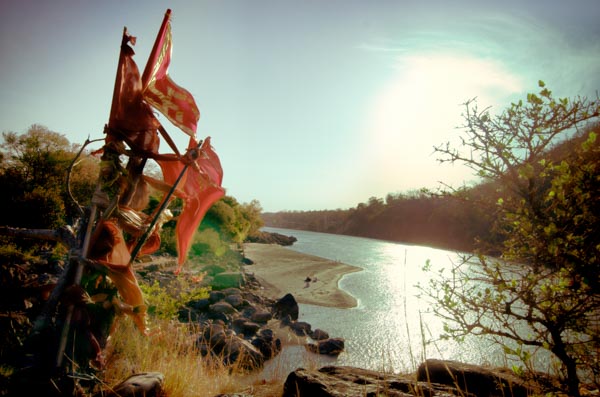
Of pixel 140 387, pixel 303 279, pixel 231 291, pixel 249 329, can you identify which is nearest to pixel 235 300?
pixel 231 291

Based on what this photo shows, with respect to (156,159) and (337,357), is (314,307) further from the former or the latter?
(156,159)

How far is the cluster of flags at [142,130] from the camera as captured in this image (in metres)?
1.33

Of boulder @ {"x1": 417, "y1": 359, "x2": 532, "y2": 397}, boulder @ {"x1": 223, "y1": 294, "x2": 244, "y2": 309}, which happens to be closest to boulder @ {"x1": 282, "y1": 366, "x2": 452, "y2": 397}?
boulder @ {"x1": 417, "y1": 359, "x2": 532, "y2": 397}

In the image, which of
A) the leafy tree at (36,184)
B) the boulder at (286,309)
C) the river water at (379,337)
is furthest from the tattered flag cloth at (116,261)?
the boulder at (286,309)

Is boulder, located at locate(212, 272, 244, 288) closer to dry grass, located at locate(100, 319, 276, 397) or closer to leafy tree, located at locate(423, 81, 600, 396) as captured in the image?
dry grass, located at locate(100, 319, 276, 397)

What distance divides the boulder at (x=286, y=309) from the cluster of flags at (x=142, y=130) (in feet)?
34.5

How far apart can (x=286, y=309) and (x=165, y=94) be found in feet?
36.6

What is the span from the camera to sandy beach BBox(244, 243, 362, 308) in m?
14.5

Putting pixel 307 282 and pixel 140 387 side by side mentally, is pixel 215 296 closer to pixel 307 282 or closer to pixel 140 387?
pixel 307 282

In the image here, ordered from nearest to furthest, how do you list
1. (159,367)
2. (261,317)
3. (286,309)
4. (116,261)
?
1. (116,261)
2. (159,367)
3. (261,317)
4. (286,309)

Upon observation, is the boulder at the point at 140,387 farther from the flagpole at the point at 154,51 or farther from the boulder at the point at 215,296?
the boulder at the point at 215,296

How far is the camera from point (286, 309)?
455 inches

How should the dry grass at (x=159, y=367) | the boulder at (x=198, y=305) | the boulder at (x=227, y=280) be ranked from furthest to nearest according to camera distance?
the boulder at (x=227, y=280) < the boulder at (x=198, y=305) < the dry grass at (x=159, y=367)

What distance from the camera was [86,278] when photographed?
131cm
